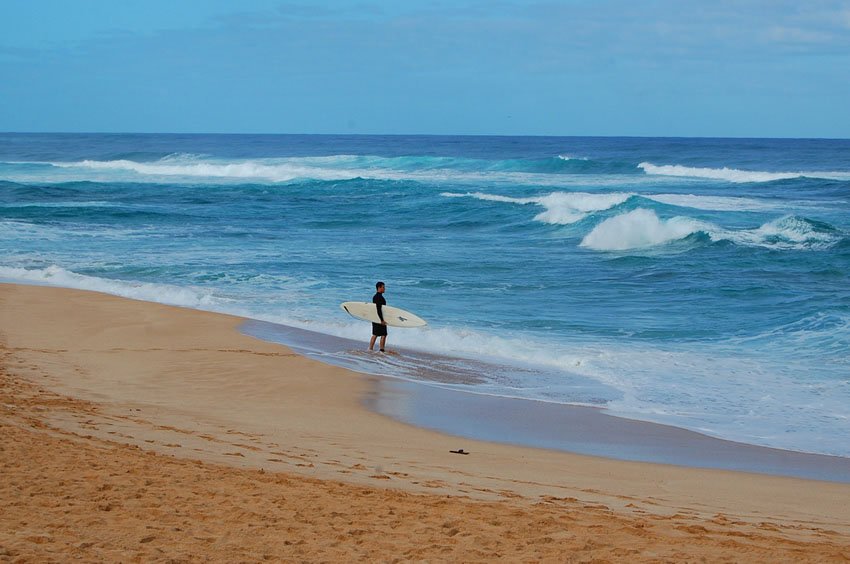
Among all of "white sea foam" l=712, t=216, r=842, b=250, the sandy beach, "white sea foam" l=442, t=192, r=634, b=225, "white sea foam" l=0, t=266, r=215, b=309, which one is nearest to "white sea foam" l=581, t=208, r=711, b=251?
"white sea foam" l=712, t=216, r=842, b=250

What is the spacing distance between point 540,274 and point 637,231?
7750 millimetres

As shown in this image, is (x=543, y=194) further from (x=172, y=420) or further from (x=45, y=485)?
(x=45, y=485)

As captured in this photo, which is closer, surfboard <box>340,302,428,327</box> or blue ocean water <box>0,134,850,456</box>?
blue ocean water <box>0,134,850,456</box>

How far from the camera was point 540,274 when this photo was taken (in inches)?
787

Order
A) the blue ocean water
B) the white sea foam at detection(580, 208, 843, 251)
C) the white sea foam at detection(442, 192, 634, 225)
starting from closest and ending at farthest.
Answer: the blue ocean water → the white sea foam at detection(580, 208, 843, 251) → the white sea foam at detection(442, 192, 634, 225)

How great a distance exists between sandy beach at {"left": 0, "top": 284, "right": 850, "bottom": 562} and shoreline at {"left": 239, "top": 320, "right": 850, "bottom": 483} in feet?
0.97

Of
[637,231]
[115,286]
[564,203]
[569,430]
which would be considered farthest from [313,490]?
[564,203]

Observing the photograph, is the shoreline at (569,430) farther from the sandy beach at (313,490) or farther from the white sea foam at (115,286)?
the white sea foam at (115,286)

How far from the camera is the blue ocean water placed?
11.1 metres

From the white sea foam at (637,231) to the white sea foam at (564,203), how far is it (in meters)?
3.12

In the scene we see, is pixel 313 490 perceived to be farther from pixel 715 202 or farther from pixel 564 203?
pixel 715 202

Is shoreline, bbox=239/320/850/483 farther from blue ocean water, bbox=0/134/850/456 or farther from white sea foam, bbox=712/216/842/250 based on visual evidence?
white sea foam, bbox=712/216/842/250

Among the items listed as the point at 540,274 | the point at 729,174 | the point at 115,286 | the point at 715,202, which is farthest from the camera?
the point at 729,174

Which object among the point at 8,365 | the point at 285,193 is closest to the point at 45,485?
the point at 8,365
